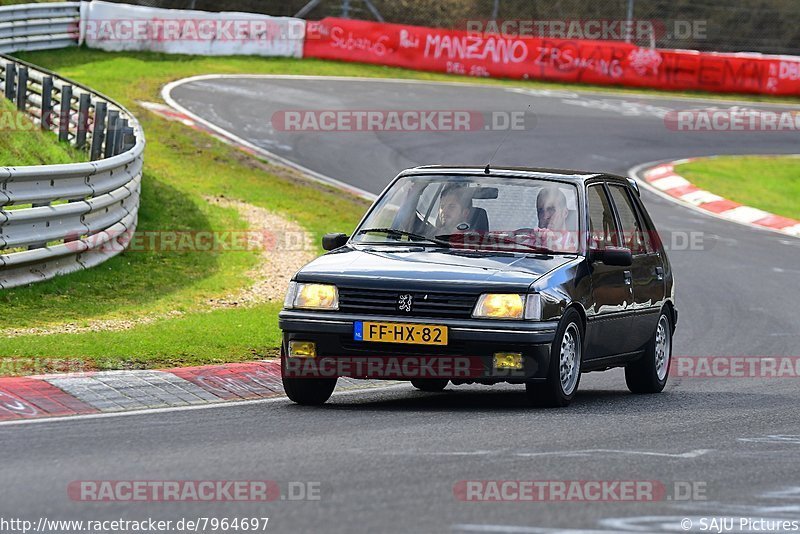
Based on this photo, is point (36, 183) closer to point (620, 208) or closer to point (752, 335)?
point (620, 208)

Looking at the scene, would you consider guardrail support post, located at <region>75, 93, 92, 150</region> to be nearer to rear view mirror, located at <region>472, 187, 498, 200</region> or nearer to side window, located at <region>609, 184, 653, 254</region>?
side window, located at <region>609, 184, 653, 254</region>

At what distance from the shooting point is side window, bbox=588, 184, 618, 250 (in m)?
10.3

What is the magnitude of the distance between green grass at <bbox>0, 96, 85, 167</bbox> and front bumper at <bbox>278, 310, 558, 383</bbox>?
8.05 m

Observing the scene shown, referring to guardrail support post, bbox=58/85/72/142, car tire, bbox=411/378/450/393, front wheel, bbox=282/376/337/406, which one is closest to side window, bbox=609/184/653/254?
car tire, bbox=411/378/450/393

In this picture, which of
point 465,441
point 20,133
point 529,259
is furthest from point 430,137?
point 465,441

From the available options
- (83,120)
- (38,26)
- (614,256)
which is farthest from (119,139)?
(38,26)

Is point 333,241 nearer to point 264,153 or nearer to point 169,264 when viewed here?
point 169,264

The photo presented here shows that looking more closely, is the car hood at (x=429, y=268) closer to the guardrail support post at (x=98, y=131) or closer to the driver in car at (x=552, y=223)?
the driver in car at (x=552, y=223)

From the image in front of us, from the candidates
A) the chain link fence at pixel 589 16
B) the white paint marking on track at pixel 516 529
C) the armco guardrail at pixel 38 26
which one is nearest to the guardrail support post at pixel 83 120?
the armco guardrail at pixel 38 26

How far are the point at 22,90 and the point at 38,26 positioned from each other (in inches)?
448

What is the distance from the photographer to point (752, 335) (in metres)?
14.5

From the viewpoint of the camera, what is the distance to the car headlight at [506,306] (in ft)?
29.5

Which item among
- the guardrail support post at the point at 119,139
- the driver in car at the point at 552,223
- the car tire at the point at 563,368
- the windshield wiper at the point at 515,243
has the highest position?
the driver in car at the point at 552,223

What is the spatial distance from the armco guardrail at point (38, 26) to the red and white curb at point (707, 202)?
13689 mm
